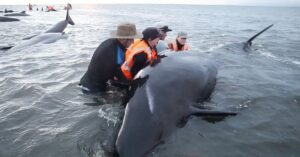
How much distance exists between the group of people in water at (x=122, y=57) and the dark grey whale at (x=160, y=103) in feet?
1.59

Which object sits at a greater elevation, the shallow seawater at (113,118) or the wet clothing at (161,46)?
the wet clothing at (161,46)

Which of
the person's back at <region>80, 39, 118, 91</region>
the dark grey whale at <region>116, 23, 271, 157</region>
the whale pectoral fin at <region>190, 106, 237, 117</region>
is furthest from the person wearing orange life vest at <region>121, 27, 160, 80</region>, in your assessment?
the whale pectoral fin at <region>190, 106, 237, 117</region>

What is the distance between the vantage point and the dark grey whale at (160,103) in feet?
15.7

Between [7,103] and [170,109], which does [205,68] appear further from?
[7,103]

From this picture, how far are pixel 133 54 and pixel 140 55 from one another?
0.61 feet

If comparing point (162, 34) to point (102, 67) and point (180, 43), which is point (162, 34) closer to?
point (180, 43)

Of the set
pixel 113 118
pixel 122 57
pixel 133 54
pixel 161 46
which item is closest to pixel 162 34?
pixel 161 46

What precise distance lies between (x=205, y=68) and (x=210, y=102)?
91cm

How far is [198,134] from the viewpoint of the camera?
6.06 meters

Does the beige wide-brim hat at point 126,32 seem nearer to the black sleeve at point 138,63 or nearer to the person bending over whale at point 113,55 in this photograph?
the person bending over whale at point 113,55

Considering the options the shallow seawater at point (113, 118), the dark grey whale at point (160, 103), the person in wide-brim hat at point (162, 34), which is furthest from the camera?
the person in wide-brim hat at point (162, 34)

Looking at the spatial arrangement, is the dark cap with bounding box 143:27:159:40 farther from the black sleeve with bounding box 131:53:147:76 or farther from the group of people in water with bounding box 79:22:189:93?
the black sleeve with bounding box 131:53:147:76

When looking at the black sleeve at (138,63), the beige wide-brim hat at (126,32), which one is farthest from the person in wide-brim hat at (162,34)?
the black sleeve at (138,63)

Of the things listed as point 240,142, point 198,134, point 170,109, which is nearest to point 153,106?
point 170,109
